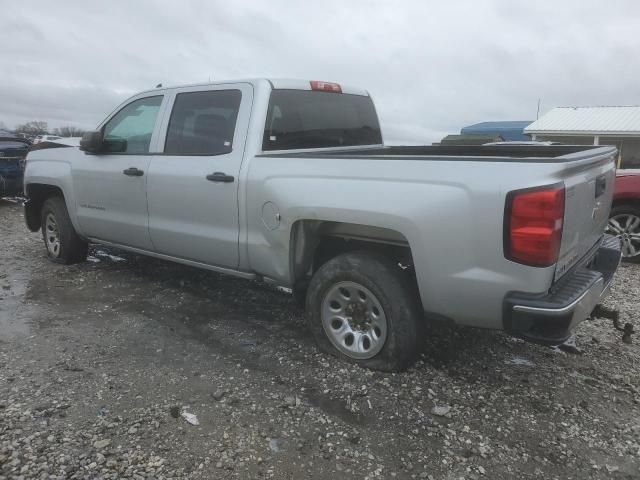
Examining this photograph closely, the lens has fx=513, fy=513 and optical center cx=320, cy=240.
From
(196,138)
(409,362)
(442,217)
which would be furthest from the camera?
(196,138)

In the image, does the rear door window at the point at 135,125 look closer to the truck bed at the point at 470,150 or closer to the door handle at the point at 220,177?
the door handle at the point at 220,177

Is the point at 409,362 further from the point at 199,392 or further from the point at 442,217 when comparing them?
the point at 199,392

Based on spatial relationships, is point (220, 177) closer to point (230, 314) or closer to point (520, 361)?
point (230, 314)

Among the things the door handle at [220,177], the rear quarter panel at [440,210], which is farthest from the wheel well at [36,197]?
the rear quarter panel at [440,210]

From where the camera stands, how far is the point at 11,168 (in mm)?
10672

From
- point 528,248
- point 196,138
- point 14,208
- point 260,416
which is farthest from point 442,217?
point 14,208

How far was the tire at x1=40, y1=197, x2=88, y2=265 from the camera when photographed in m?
5.73

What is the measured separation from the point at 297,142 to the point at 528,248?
83.2 inches

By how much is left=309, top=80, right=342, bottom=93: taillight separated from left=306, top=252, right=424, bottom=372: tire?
1.69 metres

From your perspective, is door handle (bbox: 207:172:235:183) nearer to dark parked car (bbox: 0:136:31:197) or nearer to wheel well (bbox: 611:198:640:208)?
wheel well (bbox: 611:198:640:208)

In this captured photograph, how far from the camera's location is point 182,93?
4.45 metres

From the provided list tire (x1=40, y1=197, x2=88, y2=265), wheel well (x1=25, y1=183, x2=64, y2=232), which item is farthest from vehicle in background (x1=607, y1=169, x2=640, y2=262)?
wheel well (x1=25, y1=183, x2=64, y2=232)

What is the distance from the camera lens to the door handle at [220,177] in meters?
3.80

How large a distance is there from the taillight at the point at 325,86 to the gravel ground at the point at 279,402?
198cm
